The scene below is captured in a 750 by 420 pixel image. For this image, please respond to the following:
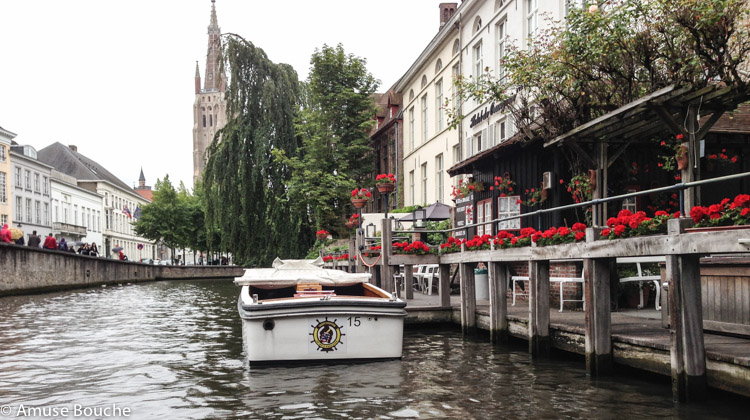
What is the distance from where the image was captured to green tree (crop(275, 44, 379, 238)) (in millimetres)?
32594

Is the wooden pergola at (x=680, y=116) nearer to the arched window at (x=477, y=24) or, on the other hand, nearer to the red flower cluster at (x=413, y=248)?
the red flower cluster at (x=413, y=248)

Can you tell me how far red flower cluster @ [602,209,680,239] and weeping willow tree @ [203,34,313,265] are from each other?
81.1 feet

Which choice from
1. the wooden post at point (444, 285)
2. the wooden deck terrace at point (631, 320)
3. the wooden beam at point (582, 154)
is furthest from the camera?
the wooden post at point (444, 285)

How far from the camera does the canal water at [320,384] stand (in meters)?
7.18

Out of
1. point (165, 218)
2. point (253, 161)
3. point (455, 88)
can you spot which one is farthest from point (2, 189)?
point (455, 88)

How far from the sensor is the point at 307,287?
11914mm

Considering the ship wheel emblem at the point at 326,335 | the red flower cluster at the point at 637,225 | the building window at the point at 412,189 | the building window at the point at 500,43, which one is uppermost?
the building window at the point at 500,43

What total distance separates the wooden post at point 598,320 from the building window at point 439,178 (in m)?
19.0

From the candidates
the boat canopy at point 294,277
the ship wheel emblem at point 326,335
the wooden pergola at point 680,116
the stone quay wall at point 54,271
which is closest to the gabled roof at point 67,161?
the stone quay wall at point 54,271

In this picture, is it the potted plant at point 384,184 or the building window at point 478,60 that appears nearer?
the potted plant at point 384,184

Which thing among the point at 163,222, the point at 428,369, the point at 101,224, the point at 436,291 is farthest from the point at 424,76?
the point at 101,224

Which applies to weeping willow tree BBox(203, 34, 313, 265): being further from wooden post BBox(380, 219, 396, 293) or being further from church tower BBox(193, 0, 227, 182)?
church tower BBox(193, 0, 227, 182)

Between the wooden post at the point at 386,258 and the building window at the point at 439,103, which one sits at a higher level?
the building window at the point at 439,103

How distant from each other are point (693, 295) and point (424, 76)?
2423 cm
